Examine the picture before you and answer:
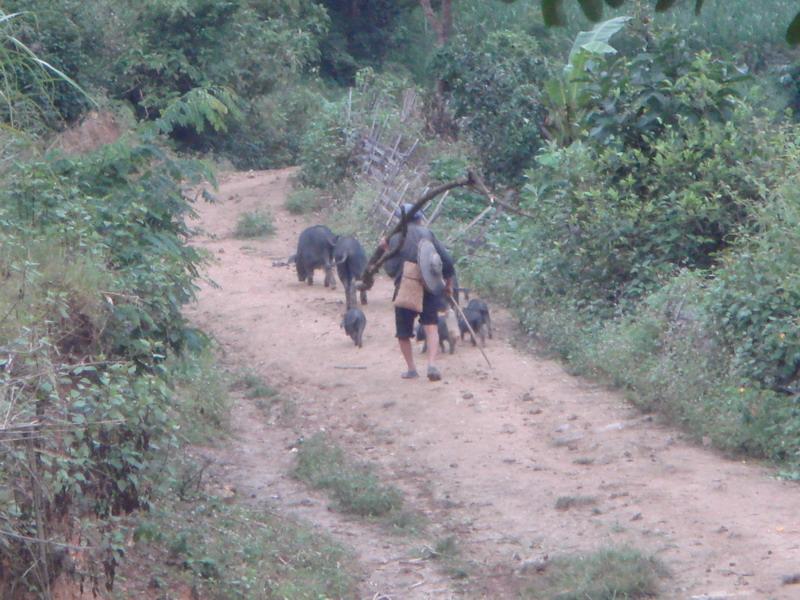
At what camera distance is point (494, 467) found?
865 centimetres

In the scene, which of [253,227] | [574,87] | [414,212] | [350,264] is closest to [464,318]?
[414,212]

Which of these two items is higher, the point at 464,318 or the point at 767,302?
the point at 767,302

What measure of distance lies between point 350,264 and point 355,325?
170 cm

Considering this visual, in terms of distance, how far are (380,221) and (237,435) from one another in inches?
283

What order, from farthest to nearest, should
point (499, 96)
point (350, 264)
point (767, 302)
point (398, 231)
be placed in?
point (499, 96) < point (350, 264) < point (398, 231) < point (767, 302)

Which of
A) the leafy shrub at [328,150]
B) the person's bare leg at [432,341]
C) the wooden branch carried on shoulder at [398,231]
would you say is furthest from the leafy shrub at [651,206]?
the leafy shrub at [328,150]

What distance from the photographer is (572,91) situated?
14773 millimetres

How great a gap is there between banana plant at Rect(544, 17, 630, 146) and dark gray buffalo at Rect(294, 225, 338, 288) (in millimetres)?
3228

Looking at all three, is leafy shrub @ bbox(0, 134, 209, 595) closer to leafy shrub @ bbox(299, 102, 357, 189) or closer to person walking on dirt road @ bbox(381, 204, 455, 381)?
person walking on dirt road @ bbox(381, 204, 455, 381)

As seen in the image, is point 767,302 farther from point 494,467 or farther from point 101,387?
point 101,387

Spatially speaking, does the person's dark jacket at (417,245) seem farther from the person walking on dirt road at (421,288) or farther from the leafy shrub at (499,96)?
the leafy shrub at (499,96)

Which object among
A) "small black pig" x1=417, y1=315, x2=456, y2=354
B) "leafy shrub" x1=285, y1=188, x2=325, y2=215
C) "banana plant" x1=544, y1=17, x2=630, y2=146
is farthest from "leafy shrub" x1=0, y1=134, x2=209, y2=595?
"leafy shrub" x1=285, y1=188, x2=325, y2=215

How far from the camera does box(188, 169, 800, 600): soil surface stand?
678 cm

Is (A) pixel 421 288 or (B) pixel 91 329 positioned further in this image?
(A) pixel 421 288
